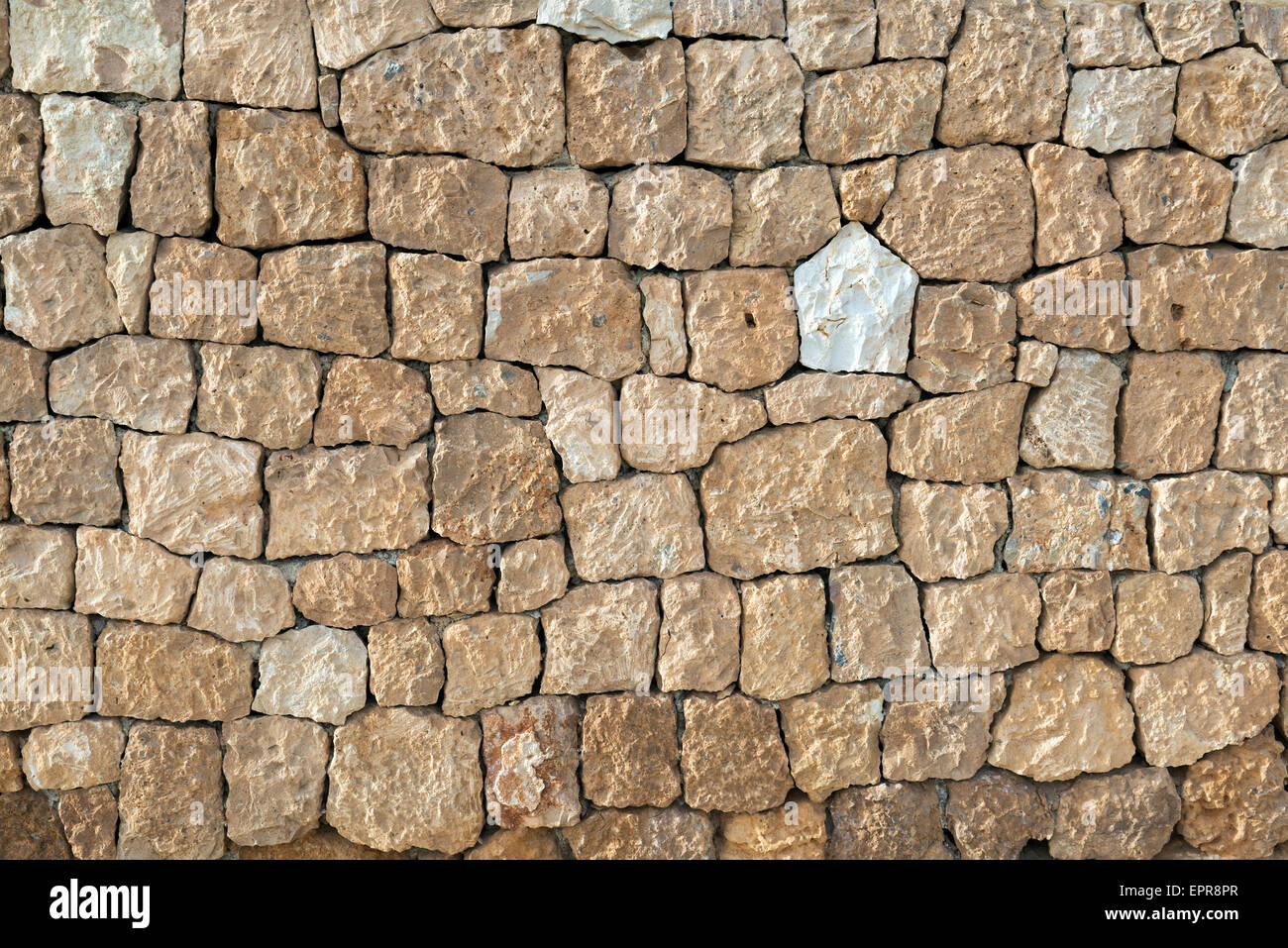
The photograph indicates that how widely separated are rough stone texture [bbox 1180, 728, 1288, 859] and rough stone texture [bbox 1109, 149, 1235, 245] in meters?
2.00

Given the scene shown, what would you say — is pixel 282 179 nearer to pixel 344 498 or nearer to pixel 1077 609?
pixel 344 498

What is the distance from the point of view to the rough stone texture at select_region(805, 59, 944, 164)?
343cm

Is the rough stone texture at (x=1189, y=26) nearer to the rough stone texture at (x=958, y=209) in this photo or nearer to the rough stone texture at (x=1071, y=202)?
the rough stone texture at (x=1071, y=202)

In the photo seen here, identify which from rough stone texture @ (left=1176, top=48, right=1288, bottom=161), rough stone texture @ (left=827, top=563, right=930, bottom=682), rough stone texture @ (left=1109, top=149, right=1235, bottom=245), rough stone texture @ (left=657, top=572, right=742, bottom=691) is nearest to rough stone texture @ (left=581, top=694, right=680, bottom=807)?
rough stone texture @ (left=657, top=572, right=742, bottom=691)

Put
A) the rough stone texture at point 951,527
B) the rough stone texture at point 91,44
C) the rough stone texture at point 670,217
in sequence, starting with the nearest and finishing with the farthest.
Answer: the rough stone texture at point 91,44
the rough stone texture at point 670,217
the rough stone texture at point 951,527

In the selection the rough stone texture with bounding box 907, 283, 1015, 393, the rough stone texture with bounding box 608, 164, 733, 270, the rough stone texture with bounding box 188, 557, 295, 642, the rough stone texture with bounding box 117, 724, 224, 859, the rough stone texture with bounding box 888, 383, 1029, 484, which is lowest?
the rough stone texture with bounding box 117, 724, 224, 859

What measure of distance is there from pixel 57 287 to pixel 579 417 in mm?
1941

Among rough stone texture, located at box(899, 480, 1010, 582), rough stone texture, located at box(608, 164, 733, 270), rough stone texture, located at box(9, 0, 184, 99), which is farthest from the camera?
rough stone texture, located at box(899, 480, 1010, 582)

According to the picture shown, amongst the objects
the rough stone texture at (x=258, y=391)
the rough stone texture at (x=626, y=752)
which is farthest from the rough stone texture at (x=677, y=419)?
the rough stone texture at (x=258, y=391)

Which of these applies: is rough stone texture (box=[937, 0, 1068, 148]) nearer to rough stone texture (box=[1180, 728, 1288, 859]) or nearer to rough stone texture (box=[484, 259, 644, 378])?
rough stone texture (box=[484, 259, 644, 378])

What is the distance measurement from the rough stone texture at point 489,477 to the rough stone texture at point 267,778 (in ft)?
3.22

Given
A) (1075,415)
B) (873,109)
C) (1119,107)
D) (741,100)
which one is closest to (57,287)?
(741,100)

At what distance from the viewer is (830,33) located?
342 cm

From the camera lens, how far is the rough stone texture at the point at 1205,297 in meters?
3.51
